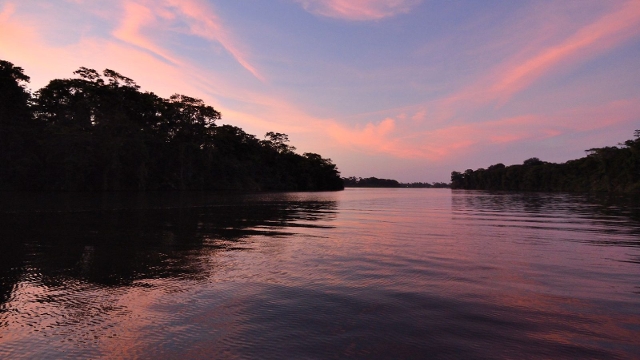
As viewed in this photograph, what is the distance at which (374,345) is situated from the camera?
4750 mm

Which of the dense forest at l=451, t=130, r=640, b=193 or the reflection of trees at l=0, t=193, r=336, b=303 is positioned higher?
the dense forest at l=451, t=130, r=640, b=193

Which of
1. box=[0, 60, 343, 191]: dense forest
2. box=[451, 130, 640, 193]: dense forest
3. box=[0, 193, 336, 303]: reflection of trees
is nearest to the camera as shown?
box=[0, 193, 336, 303]: reflection of trees

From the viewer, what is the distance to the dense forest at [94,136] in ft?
220

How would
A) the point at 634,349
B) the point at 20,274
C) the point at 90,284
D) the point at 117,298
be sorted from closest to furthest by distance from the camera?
the point at 634,349 < the point at 117,298 < the point at 90,284 < the point at 20,274

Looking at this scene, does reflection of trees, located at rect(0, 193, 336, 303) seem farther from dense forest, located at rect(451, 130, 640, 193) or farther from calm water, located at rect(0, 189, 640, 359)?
dense forest, located at rect(451, 130, 640, 193)

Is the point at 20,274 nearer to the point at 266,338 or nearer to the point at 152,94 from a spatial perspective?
the point at 266,338

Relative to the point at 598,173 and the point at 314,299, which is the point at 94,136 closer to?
the point at 314,299

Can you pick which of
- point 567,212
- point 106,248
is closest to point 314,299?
point 106,248

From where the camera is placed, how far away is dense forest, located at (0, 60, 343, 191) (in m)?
67.0

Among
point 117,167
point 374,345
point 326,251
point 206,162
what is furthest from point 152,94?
point 374,345

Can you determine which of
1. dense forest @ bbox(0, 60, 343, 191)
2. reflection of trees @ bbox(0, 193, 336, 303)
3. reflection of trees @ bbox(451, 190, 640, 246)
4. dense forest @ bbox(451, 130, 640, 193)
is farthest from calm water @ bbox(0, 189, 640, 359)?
dense forest @ bbox(451, 130, 640, 193)

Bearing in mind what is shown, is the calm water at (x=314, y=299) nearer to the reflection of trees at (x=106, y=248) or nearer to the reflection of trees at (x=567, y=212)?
the reflection of trees at (x=106, y=248)

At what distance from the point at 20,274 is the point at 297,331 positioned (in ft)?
23.2

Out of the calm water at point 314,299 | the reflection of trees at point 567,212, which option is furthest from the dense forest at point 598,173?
the calm water at point 314,299
